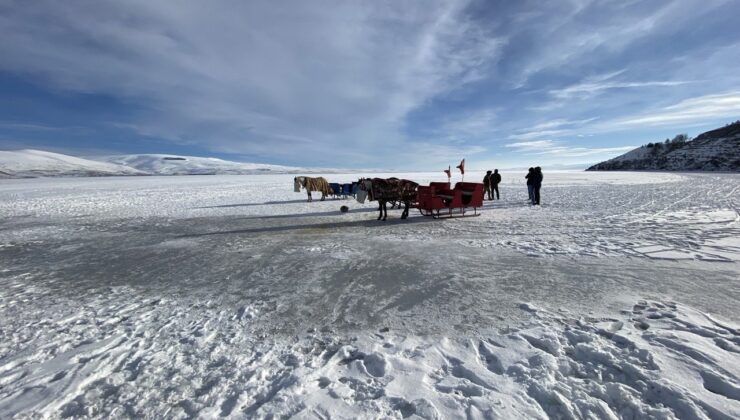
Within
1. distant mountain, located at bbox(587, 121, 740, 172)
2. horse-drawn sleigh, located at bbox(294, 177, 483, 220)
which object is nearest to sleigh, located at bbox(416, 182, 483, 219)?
horse-drawn sleigh, located at bbox(294, 177, 483, 220)

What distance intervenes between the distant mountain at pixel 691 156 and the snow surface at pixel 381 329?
7238 cm

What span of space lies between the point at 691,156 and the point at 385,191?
9218cm

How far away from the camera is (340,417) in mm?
2178

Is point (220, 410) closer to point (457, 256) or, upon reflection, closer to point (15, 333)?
point (15, 333)

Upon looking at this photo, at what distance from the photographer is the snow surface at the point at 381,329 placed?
2.35 m

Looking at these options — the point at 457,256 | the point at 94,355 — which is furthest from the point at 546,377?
the point at 94,355

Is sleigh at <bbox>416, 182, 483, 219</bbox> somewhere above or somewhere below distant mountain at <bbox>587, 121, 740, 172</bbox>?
below

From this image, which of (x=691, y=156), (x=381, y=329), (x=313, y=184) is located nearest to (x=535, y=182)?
(x=313, y=184)

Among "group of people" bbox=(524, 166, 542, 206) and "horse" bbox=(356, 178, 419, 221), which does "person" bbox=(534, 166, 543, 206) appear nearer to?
"group of people" bbox=(524, 166, 542, 206)

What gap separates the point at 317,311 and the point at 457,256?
10.7 feet

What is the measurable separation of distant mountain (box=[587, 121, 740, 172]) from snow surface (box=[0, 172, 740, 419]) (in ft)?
237

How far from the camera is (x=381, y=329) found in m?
3.41

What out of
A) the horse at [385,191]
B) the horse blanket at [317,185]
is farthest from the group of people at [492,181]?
the horse blanket at [317,185]

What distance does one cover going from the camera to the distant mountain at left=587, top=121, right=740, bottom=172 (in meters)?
61.0
